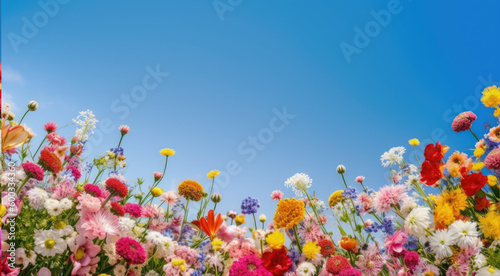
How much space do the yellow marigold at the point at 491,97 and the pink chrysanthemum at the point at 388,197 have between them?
1001 millimetres

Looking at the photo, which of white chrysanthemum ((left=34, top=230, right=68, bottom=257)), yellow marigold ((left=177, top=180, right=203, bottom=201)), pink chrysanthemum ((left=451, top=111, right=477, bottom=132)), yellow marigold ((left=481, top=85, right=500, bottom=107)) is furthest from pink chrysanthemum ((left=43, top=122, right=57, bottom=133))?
yellow marigold ((left=481, top=85, right=500, bottom=107))

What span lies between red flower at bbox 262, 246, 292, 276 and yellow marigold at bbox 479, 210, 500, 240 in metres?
0.97

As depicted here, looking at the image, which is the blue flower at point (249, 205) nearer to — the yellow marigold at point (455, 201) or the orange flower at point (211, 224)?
the orange flower at point (211, 224)

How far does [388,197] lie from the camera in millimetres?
1955

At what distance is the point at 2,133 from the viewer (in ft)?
4.00

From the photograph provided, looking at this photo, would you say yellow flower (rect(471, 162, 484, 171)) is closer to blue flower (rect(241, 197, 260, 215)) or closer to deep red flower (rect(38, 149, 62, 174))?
blue flower (rect(241, 197, 260, 215))

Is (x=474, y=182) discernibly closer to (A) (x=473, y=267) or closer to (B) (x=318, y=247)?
(A) (x=473, y=267)

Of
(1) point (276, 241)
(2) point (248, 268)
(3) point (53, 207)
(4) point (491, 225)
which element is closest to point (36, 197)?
(3) point (53, 207)

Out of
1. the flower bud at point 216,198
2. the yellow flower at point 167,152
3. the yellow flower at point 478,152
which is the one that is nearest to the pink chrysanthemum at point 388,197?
the yellow flower at point 478,152

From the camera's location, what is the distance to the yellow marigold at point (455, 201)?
1.73 m

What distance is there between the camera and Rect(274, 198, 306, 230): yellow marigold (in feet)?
6.55

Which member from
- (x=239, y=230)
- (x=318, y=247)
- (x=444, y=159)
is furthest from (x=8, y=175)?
(x=444, y=159)

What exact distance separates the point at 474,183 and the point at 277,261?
1.08m

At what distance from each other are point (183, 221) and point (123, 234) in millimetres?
644
